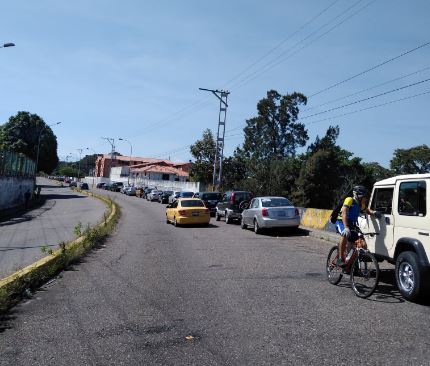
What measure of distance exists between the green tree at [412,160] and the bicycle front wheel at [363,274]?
213ft

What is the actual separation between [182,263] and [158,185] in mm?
75462

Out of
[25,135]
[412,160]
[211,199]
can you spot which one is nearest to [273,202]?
[211,199]

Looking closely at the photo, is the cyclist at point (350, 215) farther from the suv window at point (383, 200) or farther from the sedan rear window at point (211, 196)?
the sedan rear window at point (211, 196)

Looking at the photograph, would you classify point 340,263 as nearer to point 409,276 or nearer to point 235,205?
point 409,276

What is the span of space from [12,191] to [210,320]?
3804cm

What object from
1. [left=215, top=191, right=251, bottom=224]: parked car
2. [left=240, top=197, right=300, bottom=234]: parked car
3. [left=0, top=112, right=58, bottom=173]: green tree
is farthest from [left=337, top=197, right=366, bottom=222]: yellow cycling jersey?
[left=0, top=112, right=58, bottom=173]: green tree

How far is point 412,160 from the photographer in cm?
7138

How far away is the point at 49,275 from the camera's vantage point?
9.22 metres

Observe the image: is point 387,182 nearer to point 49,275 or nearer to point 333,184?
point 49,275

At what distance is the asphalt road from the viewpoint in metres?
4.99

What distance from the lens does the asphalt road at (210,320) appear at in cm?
499

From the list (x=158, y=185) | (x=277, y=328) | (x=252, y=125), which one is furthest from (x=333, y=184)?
(x=277, y=328)

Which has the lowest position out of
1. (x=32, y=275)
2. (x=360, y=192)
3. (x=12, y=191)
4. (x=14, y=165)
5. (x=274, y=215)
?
(x=32, y=275)

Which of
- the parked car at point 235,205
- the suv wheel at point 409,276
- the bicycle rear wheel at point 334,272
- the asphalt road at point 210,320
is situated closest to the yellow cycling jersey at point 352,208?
Answer: the bicycle rear wheel at point 334,272
